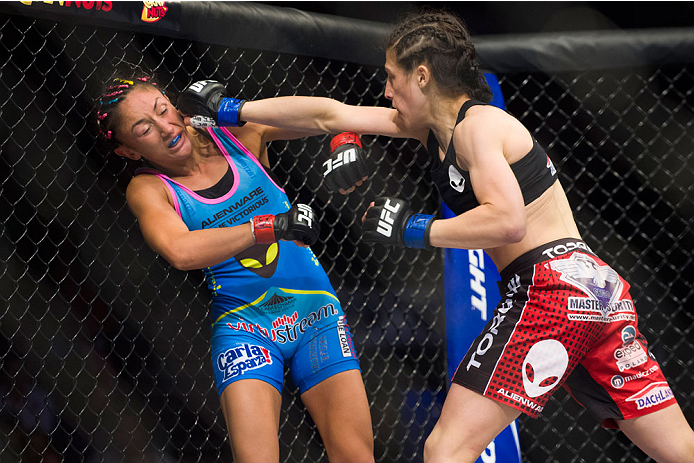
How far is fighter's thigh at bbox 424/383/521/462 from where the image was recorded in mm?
1376

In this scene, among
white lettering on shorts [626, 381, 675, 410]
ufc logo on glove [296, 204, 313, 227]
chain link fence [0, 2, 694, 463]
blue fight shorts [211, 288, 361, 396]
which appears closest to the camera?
white lettering on shorts [626, 381, 675, 410]

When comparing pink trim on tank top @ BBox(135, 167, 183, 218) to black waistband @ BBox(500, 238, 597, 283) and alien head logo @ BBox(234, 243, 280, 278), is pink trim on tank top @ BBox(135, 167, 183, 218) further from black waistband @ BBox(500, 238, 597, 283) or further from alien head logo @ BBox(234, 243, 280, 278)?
black waistband @ BBox(500, 238, 597, 283)

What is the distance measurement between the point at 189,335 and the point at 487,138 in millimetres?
2201

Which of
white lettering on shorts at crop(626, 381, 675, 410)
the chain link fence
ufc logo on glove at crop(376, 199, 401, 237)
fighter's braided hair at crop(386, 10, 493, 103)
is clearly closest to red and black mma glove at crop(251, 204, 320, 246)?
ufc logo on glove at crop(376, 199, 401, 237)

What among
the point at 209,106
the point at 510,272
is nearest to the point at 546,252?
the point at 510,272

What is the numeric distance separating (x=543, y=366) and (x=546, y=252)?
0.25m

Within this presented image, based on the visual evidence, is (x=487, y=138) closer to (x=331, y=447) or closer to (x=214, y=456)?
(x=331, y=447)

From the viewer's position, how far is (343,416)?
1724 millimetres

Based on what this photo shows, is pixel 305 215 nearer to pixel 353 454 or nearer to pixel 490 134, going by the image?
pixel 490 134

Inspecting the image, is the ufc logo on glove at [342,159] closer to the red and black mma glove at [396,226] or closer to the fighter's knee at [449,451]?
the red and black mma glove at [396,226]

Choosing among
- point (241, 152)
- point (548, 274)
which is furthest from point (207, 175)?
point (548, 274)

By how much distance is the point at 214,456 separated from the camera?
302cm

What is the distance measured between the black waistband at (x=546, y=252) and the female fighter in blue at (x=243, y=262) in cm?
49

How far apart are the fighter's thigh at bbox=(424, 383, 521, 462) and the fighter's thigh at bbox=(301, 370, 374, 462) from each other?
34 cm
